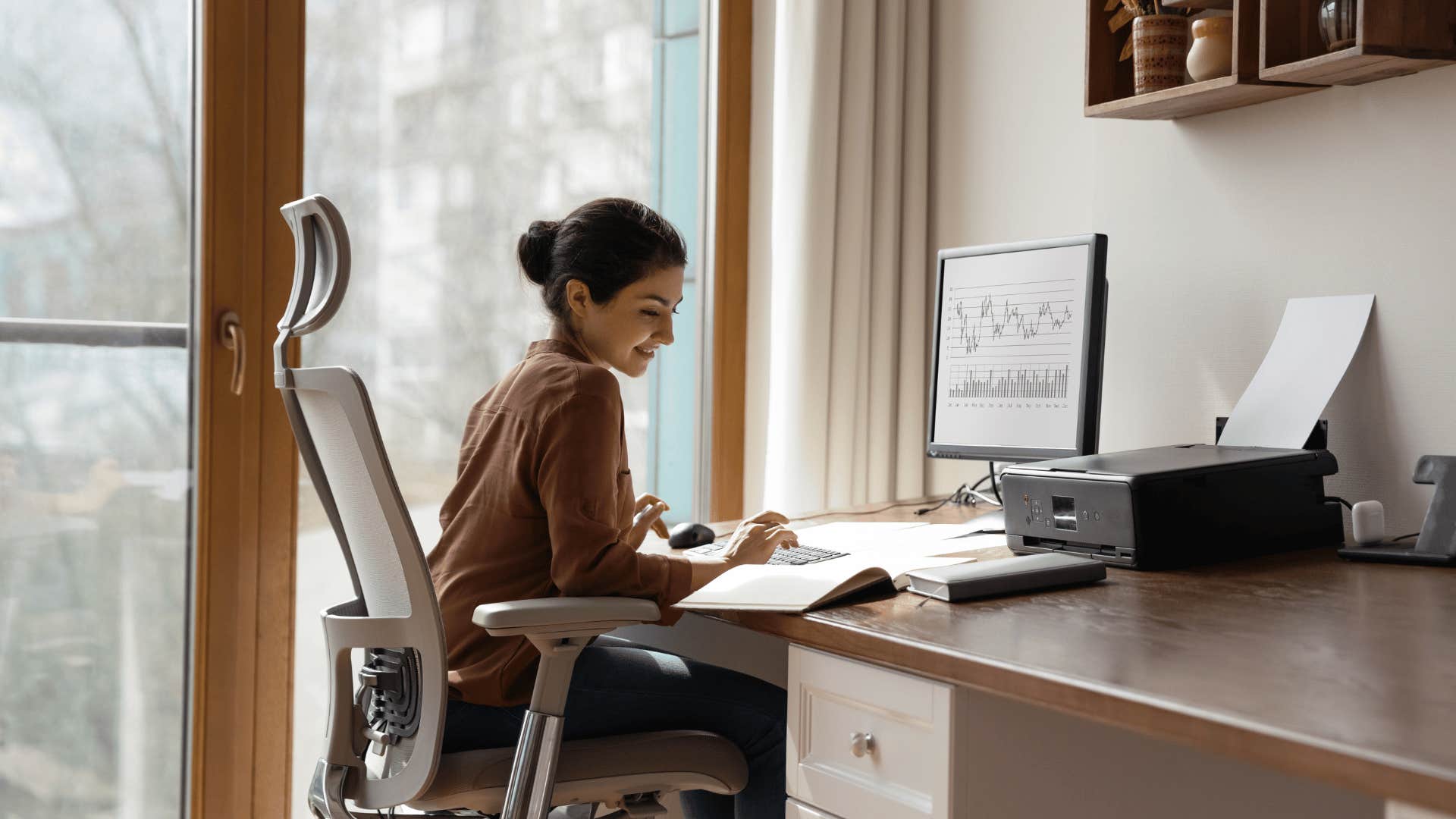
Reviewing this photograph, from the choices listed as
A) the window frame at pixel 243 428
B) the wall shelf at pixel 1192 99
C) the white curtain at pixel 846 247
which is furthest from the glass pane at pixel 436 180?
the wall shelf at pixel 1192 99

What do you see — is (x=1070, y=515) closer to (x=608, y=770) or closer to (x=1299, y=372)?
(x=1299, y=372)

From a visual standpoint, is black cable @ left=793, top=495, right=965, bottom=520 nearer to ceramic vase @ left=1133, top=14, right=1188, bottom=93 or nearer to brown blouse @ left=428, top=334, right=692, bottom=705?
brown blouse @ left=428, top=334, right=692, bottom=705

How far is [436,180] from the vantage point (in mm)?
2330

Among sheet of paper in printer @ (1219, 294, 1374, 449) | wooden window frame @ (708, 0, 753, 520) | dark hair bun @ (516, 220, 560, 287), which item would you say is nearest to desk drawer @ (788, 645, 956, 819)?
dark hair bun @ (516, 220, 560, 287)

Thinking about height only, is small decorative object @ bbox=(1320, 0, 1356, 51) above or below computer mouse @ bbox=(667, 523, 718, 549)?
above

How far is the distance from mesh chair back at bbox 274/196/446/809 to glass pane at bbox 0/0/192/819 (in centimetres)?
84

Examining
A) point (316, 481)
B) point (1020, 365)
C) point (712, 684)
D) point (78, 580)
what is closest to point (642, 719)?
point (712, 684)

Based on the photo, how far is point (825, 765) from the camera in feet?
3.98

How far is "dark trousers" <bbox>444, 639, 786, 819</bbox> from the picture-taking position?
139 centimetres

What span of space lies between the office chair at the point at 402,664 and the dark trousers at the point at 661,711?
3cm

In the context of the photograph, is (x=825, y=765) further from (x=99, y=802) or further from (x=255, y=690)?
(x=99, y=802)

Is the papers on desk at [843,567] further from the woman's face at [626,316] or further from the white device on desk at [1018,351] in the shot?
the woman's face at [626,316]

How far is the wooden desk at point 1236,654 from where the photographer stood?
769 mm

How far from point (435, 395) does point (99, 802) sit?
924 mm
